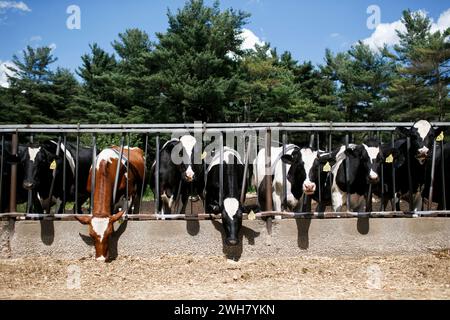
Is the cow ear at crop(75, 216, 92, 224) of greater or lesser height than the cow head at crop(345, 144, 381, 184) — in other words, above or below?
below

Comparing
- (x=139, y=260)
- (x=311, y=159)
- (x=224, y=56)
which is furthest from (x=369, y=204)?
(x=224, y=56)

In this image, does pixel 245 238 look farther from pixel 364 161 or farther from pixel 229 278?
pixel 364 161

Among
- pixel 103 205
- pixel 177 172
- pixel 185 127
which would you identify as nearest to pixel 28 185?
pixel 103 205

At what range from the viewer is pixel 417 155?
689 cm

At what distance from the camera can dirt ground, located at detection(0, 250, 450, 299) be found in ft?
16.1

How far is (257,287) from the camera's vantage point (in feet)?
17.1

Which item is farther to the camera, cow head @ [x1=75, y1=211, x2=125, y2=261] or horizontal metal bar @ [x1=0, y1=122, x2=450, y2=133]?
horizontal metal bar @ [x1=0, y1=122, x2=450, y2=133]

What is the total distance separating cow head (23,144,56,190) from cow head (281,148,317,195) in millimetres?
4102

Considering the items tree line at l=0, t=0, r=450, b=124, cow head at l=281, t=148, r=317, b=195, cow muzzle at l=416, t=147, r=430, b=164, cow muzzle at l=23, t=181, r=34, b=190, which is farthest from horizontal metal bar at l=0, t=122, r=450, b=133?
tree line at l=0, t=0, r=450, b=124

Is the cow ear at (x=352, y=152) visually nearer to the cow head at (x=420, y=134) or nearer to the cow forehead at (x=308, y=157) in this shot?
the cow forehead at (x=308, y=157)

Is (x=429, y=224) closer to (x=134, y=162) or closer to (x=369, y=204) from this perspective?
(x=369, y=204)

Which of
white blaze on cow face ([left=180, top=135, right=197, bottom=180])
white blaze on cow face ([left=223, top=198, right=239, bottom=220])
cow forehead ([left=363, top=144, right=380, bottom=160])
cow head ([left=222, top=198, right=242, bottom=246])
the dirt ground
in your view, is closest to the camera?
the dirt ground

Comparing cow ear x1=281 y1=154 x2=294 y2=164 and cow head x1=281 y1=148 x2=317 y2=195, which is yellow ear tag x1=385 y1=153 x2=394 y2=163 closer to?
cow head x1=281 y1=148 x2=317 y2=195

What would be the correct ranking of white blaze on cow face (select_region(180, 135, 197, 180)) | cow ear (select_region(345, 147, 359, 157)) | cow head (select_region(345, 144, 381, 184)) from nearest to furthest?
cow head (select_region(345, 144, 381, 184)), cow ear (select_region(345, 147, 359, 157)), white blaze on cow face (select_region(180, 135, 197, 180))
